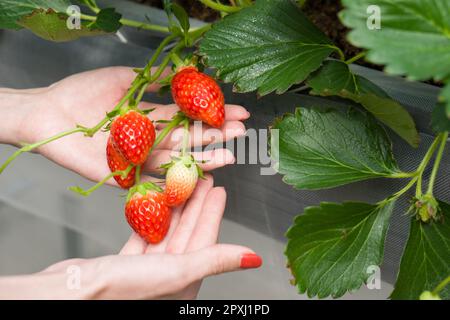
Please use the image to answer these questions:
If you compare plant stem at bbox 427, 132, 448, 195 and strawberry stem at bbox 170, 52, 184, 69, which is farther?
strawberry stem at bbox 170, 52, 184, 69

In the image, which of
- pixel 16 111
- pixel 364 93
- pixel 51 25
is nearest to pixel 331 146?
pixel 364 93

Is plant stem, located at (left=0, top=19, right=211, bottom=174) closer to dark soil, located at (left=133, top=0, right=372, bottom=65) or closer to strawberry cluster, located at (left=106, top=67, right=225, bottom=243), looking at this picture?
A: strawberry cluster, located at (left=106, top=67, right=225, bottom=243)

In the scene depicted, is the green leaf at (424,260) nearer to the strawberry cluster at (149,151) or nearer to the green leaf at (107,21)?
the strawberry cluster at (149,151)

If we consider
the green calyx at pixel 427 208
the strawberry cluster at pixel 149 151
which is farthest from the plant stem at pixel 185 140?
the green calyx at pixel 427 208

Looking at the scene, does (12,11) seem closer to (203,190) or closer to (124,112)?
(124,112)

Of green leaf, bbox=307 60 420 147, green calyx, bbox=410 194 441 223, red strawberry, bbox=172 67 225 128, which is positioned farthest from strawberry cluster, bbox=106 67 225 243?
green calyx, bbox=410 194 441 223

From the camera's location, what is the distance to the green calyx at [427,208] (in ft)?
1.78

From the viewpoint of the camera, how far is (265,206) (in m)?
0.75

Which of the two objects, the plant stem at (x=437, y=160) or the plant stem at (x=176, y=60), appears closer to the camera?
the plant stem at (x=437, y=160)

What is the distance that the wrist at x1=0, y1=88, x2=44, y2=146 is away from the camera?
0.78 metres

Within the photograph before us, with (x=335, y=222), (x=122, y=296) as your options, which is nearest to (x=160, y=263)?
(x=122, y=296)

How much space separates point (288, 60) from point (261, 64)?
0.08 feet

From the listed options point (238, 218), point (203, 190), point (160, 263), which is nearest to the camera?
point (160, 263)
